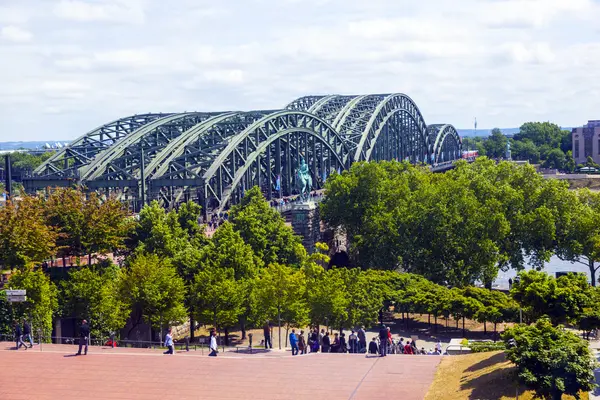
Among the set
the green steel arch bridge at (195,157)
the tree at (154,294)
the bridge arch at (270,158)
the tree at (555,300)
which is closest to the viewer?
the tree at (555,300)

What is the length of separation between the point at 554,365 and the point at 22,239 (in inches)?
1222

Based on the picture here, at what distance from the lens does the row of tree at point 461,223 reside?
69.6 metres

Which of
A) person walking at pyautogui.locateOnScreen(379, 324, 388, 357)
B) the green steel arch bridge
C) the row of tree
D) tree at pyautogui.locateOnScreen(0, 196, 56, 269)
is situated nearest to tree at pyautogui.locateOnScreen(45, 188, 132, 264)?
tree at pyautogui.locateOnScreen(0, 196, 56, 269)

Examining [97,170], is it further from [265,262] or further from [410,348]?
[410,348]

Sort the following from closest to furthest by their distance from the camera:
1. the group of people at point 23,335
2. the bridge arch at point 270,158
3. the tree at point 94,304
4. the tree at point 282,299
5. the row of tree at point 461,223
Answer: the group of people at point 23,335 < the tree at point 94,304 < the tree at point 282,299 < the row of tree at point 461,223 < the bridge arch at point 270,158

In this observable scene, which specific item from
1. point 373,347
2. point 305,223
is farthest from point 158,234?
point 305,223

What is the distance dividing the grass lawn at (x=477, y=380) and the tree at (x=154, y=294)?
16756mm

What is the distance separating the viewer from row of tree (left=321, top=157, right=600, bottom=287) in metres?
69.6

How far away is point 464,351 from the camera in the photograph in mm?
37094

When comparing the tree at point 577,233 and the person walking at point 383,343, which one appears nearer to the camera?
the person walking at point 383,343

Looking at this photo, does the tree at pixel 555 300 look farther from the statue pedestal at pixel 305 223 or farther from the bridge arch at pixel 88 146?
the bridge arch at pixel 88 146

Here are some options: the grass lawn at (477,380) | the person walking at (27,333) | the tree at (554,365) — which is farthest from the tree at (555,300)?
the person walking at (27,333)

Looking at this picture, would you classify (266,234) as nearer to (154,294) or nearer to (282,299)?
(282,299)

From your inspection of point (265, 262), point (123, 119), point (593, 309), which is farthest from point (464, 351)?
point (123, 119)
